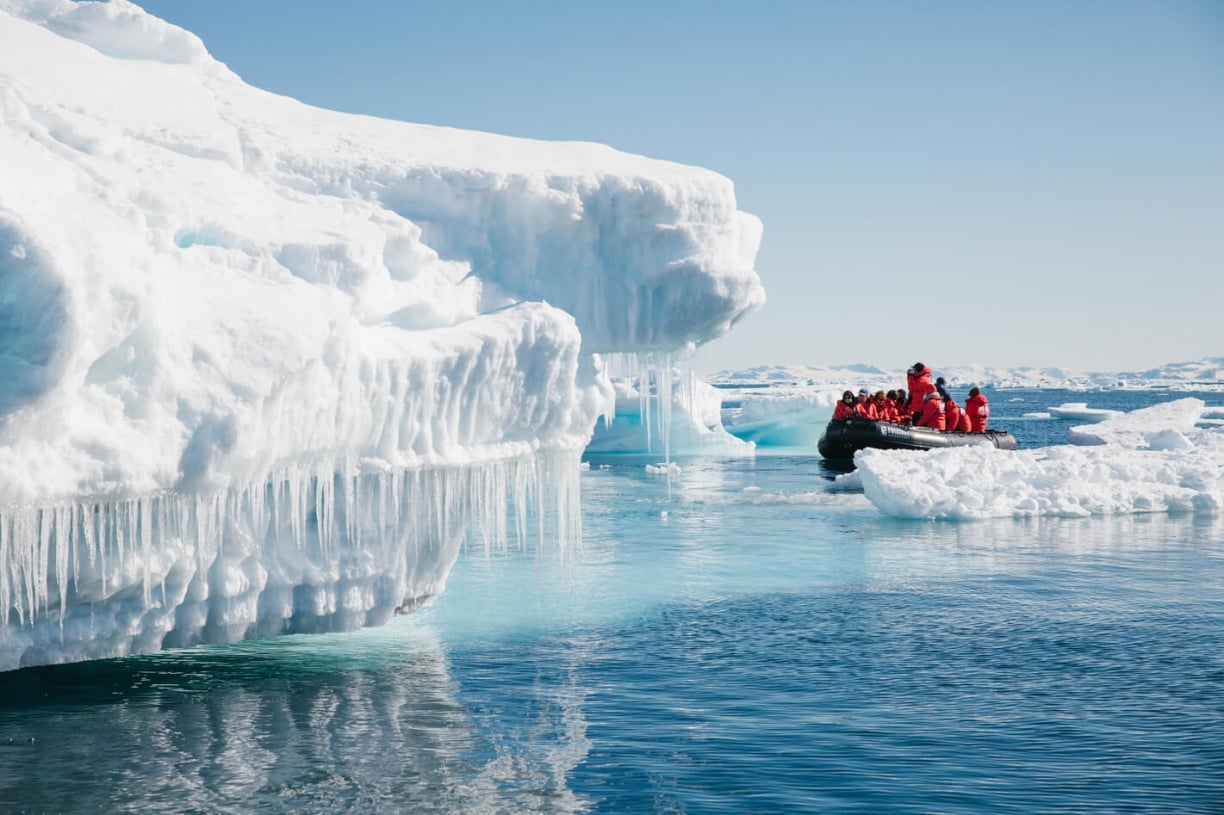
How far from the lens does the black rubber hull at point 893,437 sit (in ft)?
100

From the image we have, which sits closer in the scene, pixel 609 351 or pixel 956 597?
pixel 609 351

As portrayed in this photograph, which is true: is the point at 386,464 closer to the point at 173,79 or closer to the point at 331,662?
the point at 331,662

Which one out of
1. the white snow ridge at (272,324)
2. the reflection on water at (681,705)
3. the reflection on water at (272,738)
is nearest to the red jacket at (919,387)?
the reflection on water at (681,705)

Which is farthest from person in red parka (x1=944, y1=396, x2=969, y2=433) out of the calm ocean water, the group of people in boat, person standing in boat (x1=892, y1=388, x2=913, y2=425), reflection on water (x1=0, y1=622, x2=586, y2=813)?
reflection on water (x1=0, y1=622, x2=586, y2=813)

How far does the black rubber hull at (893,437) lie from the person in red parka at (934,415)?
43 centimetres

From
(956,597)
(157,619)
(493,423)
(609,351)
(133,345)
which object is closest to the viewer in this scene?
(133,345)

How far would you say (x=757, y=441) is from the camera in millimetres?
50750

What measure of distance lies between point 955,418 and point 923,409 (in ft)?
2.83

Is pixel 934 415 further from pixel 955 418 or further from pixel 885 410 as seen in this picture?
pixel 885 410

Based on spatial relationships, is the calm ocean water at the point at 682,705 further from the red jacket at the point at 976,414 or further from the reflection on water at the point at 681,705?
the red jacket at the point at 976,414

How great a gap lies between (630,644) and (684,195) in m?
4.36

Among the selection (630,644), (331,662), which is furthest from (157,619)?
(630,644)

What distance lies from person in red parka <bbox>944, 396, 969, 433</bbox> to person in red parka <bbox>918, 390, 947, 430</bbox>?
20 centimetres

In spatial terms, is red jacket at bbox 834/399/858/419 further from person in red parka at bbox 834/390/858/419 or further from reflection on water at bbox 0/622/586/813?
reflection on water at bbox 0/622/586/813
